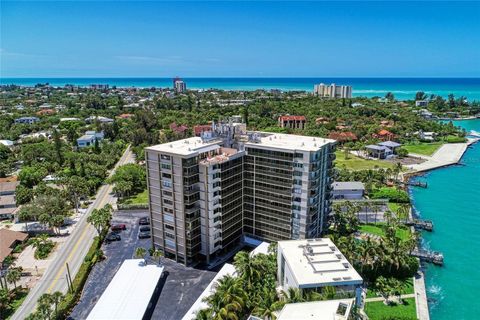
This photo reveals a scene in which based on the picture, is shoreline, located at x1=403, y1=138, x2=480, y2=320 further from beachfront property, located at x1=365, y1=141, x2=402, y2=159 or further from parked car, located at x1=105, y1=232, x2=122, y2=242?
parked car, located at x1=105, y1=232, x2=122, y2=242

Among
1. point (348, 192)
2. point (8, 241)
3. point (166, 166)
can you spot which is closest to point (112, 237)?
point (8, 241)

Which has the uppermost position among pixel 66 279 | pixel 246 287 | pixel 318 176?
pixel 318 176

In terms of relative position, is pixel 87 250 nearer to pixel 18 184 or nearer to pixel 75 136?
pixel 18 184

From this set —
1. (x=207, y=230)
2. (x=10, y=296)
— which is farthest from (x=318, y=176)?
(x=10, y=296)

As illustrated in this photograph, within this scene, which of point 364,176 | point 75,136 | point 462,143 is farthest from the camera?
point 462,143

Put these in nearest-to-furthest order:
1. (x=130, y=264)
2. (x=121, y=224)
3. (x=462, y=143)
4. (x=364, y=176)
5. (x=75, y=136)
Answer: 1. (x=130, y=264)
2. (x=121, y=224)
3. (x=364, y=176)
4. (x=75, y=136)
5. (x=462, y=143)

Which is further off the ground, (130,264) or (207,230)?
(207,230)

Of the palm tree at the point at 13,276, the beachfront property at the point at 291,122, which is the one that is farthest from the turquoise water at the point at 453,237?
the beachfront property at the point at 291,122
